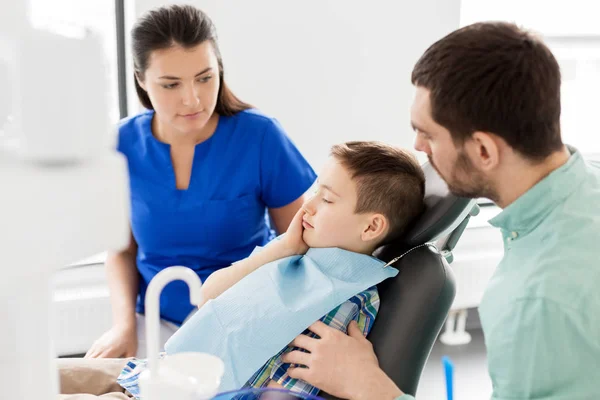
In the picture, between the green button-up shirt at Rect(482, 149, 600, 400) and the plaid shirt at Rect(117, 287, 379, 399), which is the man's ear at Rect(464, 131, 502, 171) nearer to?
the green button-up shirt at Rect(482, 149, 600, 400)

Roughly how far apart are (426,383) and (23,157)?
2.41 m

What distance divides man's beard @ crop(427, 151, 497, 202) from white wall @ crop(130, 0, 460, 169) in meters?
1.26

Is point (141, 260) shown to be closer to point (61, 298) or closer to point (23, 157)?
point (61, 298)

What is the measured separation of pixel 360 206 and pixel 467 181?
305 millimetres

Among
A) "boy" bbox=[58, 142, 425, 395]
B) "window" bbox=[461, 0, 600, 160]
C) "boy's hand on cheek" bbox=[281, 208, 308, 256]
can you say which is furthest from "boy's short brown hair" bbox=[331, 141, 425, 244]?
"window" bbox=[461, 0, 600, 160]

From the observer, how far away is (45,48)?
38 centimetres

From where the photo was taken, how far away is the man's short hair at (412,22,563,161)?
113 centimetres

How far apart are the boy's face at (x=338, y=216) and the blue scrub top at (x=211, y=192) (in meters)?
0.37

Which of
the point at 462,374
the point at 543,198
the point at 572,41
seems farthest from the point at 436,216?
the point at 572,41

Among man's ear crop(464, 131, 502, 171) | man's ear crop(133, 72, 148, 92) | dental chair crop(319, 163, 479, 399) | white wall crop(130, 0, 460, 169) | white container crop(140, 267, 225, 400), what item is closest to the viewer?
white container crop(140, 267, 225, 400)

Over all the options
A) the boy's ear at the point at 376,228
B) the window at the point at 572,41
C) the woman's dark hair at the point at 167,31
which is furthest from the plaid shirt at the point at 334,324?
the window at the point at 572,41

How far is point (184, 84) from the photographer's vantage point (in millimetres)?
1691

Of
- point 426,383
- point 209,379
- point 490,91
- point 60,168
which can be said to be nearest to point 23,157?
point 60,168

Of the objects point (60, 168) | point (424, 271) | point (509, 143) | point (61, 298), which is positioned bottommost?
point (61, 298)
